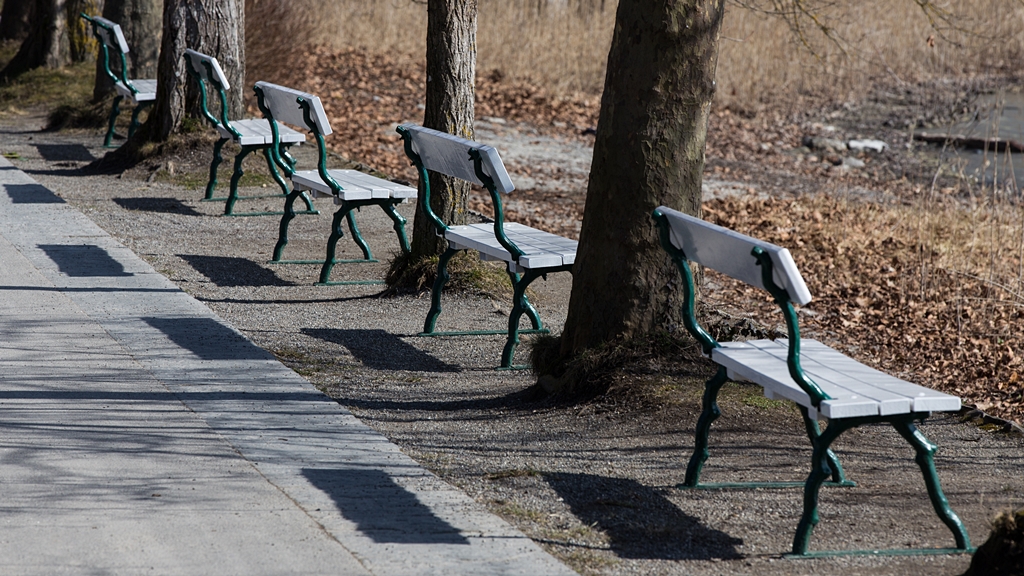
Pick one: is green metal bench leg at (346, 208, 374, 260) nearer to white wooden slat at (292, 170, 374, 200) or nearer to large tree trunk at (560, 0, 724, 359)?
white wooden slat at (292, 170, 374, 200)

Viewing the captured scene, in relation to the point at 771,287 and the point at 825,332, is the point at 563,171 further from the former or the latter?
the point at 771,287

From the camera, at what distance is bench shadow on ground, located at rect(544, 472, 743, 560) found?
3842mm

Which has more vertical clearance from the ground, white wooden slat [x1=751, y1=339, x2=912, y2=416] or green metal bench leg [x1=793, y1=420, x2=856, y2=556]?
white wooden slat [x1=751, y1=339, x2=912, y2=416]

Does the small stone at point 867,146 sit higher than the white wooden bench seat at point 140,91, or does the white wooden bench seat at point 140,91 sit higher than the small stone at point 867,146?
the small stone at point 867,146

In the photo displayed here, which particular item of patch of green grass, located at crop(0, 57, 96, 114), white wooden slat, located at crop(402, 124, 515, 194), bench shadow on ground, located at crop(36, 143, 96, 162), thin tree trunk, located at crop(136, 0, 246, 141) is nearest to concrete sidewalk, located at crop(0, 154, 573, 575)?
white wooden slat, located at crop(402, 124, 515, 194)

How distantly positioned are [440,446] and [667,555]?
1299mm

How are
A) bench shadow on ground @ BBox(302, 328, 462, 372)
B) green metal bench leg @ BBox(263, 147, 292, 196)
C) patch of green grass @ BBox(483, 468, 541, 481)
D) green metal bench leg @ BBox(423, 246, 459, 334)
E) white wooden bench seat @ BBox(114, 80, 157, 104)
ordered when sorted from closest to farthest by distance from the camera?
patch of green grass @ BBox(483, 468, 541, 481)
bench shadow on ground @ BBox(302, 328, 462, 372)
green metal bench leg @ BBox(423, 246, 459, 334)
green metal bench leg @ BBox(263, 147, 292, 196)
white wooden bench seat @ BBox(114, 80, 157, 104)

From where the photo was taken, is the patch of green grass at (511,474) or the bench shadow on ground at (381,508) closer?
the bench shadow on ground at (381,508)

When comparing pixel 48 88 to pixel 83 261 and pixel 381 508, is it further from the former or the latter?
pixel 381 508

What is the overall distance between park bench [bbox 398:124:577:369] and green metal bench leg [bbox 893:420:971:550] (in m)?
2.44

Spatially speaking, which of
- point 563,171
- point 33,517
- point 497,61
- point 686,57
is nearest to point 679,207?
point 686,57

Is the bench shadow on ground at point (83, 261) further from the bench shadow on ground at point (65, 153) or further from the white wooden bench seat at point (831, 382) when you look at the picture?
the white wooden bench seat at point (831, 382)

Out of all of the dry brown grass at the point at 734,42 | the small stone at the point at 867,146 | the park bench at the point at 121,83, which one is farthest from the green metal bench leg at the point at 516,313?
the dry brown grass at the point at 734,42

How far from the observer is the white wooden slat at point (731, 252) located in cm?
372
